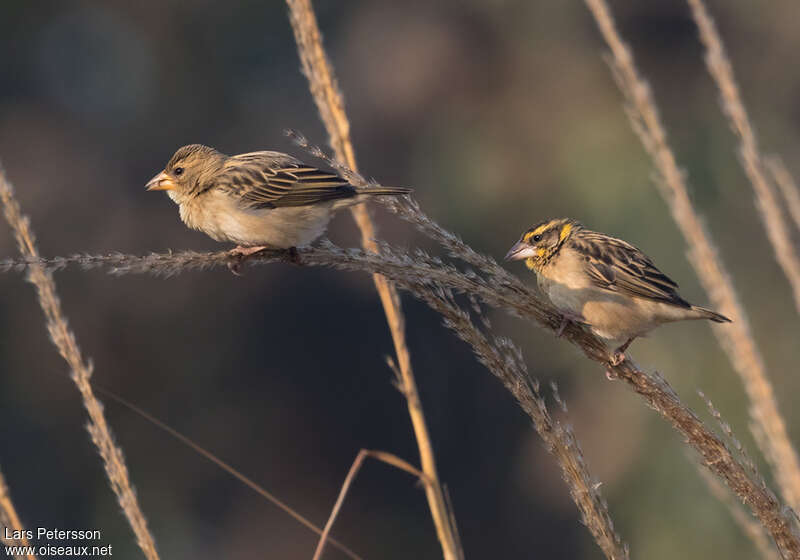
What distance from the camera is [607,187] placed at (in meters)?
9.82

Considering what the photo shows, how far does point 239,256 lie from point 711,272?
64.0 inches

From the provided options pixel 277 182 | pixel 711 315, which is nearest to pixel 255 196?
pixel 277 182

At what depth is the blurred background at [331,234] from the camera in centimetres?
1085

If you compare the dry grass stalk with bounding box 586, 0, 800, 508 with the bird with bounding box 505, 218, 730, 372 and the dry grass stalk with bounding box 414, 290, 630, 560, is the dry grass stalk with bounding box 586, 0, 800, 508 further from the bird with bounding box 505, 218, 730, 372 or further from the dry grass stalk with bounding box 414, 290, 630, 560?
the dry grass stalk with bounding box 414, 290, 630, 560

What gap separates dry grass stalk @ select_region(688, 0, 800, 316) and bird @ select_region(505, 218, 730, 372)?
16.2 inches

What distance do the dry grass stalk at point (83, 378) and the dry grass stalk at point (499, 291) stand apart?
0.48ft

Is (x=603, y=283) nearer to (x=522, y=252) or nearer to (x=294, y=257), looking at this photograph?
(x=522, y=252)

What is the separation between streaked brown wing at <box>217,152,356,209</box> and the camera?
4.08 m

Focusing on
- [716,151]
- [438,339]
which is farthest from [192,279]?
[716,151]

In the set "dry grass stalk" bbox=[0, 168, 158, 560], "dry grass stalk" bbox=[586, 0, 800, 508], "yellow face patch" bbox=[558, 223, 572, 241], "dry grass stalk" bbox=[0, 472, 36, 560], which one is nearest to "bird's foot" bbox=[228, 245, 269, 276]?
"dry grass stalk" bbox=[0, 168, 158, 560]

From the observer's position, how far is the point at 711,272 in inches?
138

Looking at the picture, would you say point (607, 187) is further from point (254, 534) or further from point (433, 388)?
point (254, 534)

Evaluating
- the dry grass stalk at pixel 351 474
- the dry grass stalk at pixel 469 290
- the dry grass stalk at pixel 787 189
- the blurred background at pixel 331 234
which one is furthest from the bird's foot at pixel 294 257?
the blurred background at pixel 331 234

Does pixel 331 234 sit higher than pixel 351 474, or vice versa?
pixel 331 234
